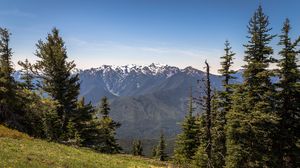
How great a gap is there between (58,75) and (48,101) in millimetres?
5178

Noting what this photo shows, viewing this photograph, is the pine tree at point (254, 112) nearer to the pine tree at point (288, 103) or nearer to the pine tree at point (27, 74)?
the pine tree at point (288, 103)

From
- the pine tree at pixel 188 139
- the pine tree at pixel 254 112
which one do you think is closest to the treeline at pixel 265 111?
the pine tree at pixel 254 112

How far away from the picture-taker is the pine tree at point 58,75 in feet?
173

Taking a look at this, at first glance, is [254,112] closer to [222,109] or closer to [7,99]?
[222,109]

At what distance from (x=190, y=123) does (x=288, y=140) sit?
24.6m

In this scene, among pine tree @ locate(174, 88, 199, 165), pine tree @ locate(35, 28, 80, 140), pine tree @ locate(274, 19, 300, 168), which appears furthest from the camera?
pine tree @ locate(174, 88, 199, 165)

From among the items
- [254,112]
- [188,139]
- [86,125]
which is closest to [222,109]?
[254,112]

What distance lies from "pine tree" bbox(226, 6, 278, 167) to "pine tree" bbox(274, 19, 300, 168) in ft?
3.55

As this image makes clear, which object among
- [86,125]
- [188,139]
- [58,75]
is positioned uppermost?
[58,75]

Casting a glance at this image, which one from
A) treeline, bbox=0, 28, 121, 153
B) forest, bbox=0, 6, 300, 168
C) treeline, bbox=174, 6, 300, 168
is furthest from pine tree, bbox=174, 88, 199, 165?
treeline, bbox=174, 6, 300, 168

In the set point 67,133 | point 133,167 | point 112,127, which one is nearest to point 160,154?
point 112,127

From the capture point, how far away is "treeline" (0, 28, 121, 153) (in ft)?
148

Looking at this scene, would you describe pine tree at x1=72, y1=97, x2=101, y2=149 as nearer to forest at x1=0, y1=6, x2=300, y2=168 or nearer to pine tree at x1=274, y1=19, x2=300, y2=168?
forest at x1=0, y1=6, x2=300, y2=168

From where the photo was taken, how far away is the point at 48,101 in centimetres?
5000
